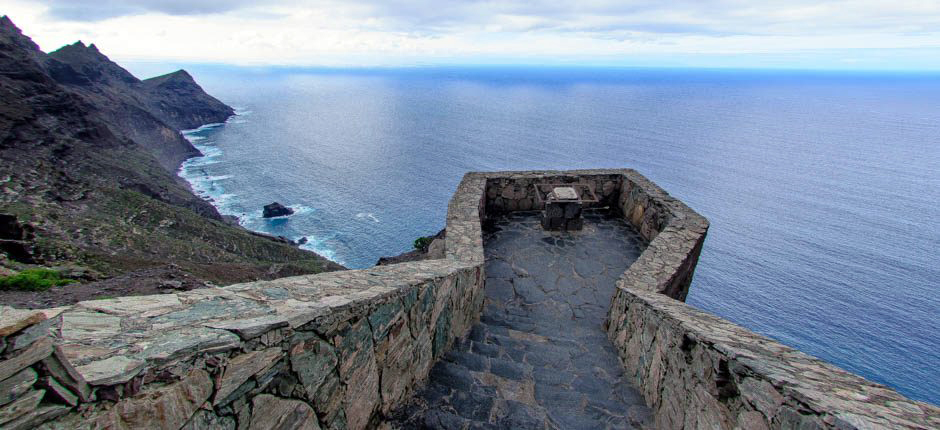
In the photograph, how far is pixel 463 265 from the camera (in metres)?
7.05

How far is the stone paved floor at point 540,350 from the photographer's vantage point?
522cm

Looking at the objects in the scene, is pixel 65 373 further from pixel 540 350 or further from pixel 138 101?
pixel 138 101

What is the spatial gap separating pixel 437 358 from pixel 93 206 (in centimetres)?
4512

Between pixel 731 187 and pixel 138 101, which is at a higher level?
pixel 138 101

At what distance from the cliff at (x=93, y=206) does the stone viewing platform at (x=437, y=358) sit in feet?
34.3

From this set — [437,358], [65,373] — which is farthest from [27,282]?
[65,373]

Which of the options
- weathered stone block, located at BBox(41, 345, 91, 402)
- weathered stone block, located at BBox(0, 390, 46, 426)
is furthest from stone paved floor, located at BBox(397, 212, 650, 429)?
weathered stone block, located at BBox(0, 390, 46, 426)

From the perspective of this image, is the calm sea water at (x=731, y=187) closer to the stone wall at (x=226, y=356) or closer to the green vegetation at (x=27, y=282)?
the green vegetation at (x=27, y=282)

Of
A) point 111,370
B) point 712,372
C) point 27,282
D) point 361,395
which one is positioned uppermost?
point 111,370

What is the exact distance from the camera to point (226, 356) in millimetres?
2729

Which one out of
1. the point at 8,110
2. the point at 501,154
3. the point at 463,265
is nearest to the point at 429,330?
the point at 463,265

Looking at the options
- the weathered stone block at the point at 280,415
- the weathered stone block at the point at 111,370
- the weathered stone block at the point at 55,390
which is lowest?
the weathered stone block at the point at 280,415

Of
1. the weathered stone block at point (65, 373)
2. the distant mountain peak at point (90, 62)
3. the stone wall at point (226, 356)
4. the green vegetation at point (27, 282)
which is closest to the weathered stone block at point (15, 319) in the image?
the stone wall at point (226, 356)

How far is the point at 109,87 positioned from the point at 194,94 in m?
37.7
